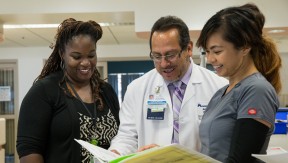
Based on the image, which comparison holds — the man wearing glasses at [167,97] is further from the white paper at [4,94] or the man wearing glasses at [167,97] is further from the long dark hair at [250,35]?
the white paper at [4,94]

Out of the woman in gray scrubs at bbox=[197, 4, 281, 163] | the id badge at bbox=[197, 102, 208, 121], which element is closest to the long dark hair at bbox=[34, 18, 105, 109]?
the id badge at bbox=[197, 102, 208, 121]

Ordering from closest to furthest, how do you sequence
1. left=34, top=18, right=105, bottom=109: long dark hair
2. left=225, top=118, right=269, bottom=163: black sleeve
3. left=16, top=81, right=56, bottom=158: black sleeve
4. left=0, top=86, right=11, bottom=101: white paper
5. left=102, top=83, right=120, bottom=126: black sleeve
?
left=225, top=118, right=269, bottom=163: black sleeve < left=16, top=81, right=56, bottom=158: black sleeve < left=34, top=18, right=105, bottom=109: long dark hair < left=102, top=83, right=120, bottom=126: black sleeve < left=0, top=86, right=11, bottom=101: white paper

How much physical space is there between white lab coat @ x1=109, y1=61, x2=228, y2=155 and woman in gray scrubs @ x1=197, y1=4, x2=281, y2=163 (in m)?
0.46

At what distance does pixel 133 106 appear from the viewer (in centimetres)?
174

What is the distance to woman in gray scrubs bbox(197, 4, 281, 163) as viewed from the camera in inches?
36.3

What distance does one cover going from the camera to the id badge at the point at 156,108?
162 centimetres

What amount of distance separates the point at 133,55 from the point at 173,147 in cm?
642

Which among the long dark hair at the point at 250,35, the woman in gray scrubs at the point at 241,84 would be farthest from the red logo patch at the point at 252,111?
the long dark hair at the point at 250,35

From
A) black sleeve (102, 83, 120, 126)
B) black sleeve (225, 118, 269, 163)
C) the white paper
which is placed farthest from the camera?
the white paper

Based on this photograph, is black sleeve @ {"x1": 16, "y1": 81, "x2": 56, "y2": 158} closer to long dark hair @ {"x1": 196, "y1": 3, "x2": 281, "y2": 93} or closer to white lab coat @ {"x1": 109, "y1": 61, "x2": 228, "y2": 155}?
white lab coat @ {"x1": 109, "y1": 61, "x2": 228, "y2": 155}

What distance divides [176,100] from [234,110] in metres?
0.67

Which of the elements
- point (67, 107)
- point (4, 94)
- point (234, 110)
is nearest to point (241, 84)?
point (234, 110)

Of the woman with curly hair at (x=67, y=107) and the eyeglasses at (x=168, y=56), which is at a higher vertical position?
the eyeglasses at (x=168, y=56)

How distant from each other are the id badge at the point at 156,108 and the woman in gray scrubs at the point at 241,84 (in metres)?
0.49
